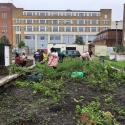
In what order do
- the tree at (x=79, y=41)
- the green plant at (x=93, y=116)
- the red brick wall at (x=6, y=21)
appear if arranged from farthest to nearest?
1. the red brick wall at (x=6, y=21)
2. the tree at (x=79, y=41)
3. the green plant at (x=93, y=116)

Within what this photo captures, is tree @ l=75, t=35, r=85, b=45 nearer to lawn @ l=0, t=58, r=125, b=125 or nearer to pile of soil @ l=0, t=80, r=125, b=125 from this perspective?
lawn @ l=0, t=58, r=125, b=125

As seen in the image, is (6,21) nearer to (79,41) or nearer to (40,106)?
(79,41)

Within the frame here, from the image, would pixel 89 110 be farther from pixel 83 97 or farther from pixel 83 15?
pixel 83 15

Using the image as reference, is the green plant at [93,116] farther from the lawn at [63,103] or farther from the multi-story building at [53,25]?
the multi-story building at [53,25]

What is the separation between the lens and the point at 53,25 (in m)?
168

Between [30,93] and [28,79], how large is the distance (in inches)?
164

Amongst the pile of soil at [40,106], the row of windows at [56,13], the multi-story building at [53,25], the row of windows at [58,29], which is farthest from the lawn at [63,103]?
the row of windows at [56,13]

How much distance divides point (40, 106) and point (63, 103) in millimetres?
723

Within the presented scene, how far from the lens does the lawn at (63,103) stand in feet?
30.8

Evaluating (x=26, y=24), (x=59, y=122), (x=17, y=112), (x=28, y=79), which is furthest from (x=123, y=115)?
(x=26, y=24)

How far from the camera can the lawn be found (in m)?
9.38

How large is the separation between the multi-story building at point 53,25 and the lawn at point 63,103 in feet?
484

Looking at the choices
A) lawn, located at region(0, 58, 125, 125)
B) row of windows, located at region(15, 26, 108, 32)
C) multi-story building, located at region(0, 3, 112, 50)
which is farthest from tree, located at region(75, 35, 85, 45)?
lawn, located at region(0, 58, 125, 125)

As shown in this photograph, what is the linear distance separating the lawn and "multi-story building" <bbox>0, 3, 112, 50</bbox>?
147620mm
